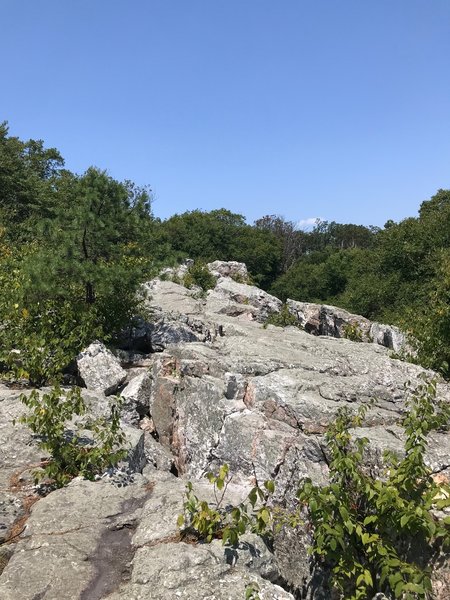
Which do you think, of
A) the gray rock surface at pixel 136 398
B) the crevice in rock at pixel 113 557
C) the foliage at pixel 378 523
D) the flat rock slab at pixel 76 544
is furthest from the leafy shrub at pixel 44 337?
the foliage at pixel 378 523

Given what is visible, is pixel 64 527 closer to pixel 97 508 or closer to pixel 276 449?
pixel 97 508

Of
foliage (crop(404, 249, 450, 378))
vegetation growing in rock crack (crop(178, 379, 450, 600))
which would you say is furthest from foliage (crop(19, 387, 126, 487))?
foliage (crop(404, 249, 450, 378))

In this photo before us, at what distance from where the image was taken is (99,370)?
11.0 m

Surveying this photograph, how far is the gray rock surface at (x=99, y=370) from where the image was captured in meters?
10.8

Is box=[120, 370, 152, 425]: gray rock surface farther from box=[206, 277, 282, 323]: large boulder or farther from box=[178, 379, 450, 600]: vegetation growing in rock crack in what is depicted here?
box=[206, 277, 282, 323]: large boulder

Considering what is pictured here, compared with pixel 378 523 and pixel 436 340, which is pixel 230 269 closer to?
pixel 436 340

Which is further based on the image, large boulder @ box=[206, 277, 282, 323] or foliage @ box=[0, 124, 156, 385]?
large boulder @ box=[206, 277, 282, 323]

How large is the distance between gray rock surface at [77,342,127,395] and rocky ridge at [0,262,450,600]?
1.2 inches

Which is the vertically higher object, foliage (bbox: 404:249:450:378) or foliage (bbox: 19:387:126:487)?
foliage (bbox: 404:249:450:378)

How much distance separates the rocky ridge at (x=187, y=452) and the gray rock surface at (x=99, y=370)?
30 mm

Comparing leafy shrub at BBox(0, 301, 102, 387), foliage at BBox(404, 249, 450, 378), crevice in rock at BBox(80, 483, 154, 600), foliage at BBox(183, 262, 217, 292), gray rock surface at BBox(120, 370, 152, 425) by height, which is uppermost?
foliage at BBox(183, 262, 217, 292)

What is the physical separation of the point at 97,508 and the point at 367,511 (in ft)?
10.1

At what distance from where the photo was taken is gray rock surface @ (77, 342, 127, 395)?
10828mm

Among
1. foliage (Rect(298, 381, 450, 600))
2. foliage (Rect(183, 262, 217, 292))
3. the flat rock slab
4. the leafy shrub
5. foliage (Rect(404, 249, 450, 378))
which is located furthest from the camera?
foliage (Rect(183, 262, 217, 292))
